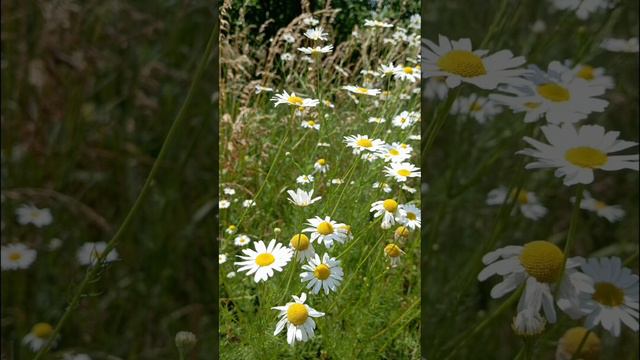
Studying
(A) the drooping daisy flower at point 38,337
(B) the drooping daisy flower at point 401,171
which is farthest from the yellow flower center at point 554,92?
(A) the drooping daisy flower at point 38,337

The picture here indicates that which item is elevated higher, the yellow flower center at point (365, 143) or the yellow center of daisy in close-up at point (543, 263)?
the yellow flower center at point (365, 143)

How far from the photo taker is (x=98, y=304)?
41.9 inches

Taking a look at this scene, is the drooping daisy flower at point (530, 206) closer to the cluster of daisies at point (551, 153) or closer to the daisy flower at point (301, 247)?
the cluster of daisies at point (551, 153)

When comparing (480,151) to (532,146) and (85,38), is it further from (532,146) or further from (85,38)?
(85,38)

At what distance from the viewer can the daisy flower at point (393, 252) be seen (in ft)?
3.14

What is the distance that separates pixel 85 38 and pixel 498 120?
67 cm

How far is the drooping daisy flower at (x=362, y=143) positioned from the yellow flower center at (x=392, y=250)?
136 mm

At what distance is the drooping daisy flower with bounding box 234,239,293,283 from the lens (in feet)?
3.06

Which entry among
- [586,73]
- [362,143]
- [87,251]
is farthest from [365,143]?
[87,251]

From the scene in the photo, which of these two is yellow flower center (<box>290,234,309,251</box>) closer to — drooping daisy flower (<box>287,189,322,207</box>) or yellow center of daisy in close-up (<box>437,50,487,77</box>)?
drooping daisy flower (<box>287,189,322,207</box>)

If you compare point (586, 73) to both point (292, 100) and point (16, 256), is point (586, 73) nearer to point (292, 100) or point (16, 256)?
point (292, 100)

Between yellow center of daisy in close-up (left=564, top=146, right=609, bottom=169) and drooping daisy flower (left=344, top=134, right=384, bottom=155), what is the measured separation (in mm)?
253

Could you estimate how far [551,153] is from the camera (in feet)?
3.01

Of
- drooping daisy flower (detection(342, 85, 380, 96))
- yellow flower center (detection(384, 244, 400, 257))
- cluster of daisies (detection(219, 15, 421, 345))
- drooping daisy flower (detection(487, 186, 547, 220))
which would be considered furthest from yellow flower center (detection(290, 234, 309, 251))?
drooping daisy flower (detection(487, 186, 547, 220))
